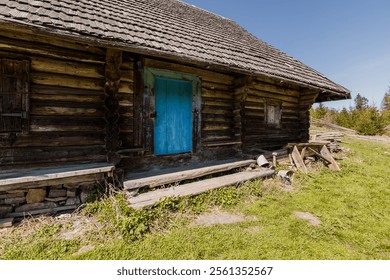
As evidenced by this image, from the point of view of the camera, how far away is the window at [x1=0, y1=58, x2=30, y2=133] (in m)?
3.39

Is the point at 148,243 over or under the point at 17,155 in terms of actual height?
under

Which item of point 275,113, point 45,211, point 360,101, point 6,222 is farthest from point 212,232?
point 360,101

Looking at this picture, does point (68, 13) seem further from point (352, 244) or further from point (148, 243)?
point (352, 244)

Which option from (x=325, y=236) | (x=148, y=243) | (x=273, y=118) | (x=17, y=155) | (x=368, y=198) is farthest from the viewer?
(x=273, y=118)

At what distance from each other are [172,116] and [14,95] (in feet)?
10.1

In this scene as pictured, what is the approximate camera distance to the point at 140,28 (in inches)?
174

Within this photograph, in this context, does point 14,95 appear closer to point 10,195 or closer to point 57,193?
point 10,195

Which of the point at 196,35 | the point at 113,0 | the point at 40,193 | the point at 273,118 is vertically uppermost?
the point at 113,0

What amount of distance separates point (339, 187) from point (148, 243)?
205 inches

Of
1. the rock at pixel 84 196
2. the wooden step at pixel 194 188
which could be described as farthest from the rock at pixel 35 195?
the wooden step at pixel 194 188

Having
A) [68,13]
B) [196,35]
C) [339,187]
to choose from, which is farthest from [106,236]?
[339,187]

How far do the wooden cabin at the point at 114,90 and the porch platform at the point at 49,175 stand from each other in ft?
0.07

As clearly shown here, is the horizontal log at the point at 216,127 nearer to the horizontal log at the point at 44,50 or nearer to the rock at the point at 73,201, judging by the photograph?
the horizontal log at the point at 44,50

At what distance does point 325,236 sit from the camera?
10.4ft
